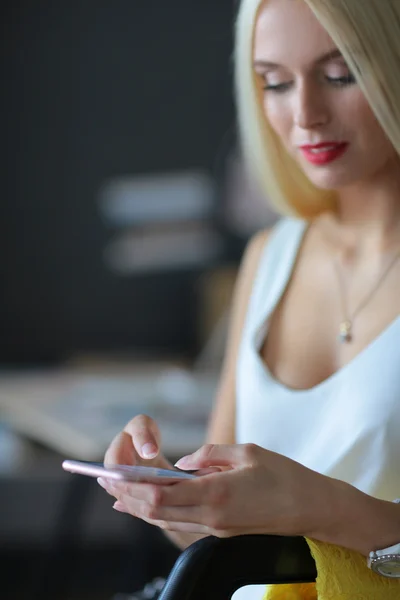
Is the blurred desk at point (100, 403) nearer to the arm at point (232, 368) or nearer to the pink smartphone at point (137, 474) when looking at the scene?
the arm at point (232, 368)

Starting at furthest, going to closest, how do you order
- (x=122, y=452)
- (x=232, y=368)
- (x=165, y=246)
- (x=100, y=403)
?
(x=165, y=246)
(x=100, y=403)
(x=232, y=368)
(x=122, y=452)

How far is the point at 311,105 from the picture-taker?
1124 mm

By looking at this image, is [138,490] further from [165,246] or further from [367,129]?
[165,246]

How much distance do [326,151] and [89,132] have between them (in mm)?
3274

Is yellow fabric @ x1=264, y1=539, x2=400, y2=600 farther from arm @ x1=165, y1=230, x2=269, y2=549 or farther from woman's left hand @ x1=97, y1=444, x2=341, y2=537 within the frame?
arm @ x1=165, y1=230, x2=269, y2=549

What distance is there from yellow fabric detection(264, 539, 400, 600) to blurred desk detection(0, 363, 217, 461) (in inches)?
52.7

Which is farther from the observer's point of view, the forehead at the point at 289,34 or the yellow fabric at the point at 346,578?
the forehead at the point at 289,34

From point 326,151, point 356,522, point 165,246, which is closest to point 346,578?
point 356,522

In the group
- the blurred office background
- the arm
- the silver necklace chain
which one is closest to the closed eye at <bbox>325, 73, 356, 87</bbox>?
the silver necklace chain

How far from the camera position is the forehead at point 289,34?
43.6 inches

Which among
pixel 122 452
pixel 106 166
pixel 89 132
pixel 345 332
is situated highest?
pixel 89 132

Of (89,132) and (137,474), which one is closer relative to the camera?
(137,474)

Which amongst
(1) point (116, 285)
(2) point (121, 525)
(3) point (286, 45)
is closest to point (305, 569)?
(3) point (286, 45)

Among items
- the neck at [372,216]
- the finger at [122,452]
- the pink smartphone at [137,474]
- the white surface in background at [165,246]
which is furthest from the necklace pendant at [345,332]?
the white surface in background at [165,246]
